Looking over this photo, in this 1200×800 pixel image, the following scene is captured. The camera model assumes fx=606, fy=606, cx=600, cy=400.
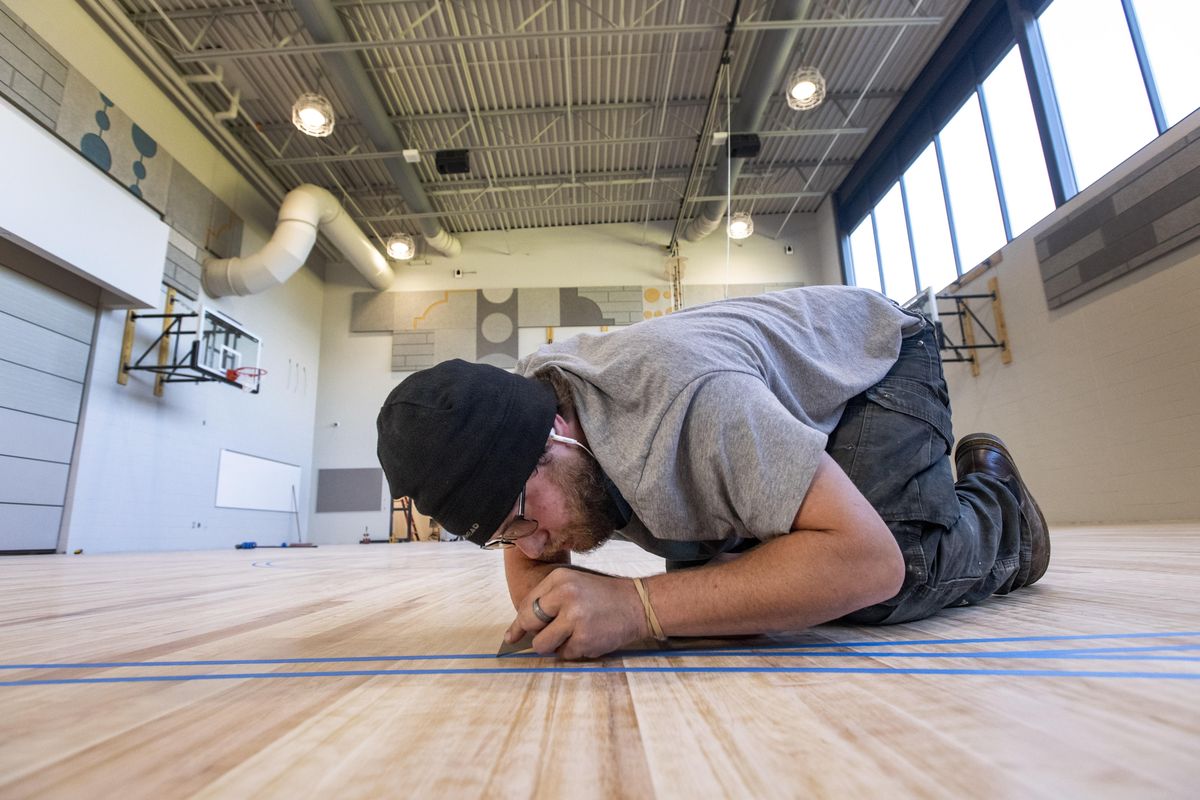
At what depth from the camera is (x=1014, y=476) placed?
1.24 meters

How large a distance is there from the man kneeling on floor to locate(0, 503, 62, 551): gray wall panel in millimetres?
5781

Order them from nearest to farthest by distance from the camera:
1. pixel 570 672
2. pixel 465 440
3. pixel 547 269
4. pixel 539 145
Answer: pixel 570 672, pixel 465 440, pixel 539 145, pixel 547 269

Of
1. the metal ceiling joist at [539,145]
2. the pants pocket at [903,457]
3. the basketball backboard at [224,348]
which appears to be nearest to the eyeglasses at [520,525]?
the pants pocket at [903,457]

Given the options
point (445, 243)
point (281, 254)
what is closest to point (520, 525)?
point (281, 254)

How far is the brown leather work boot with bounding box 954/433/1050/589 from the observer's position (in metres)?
1.17

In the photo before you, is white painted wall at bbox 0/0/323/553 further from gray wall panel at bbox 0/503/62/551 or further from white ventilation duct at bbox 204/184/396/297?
white ventilation duct at bbox 204/184/396/297

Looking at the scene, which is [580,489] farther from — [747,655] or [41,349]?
[41,349]

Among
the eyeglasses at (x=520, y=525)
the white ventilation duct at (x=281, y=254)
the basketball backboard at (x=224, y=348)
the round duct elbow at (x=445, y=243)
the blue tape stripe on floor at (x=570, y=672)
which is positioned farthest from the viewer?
the round duct elbow at (x=445, y=243)

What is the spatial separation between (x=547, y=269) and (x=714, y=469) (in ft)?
30.8

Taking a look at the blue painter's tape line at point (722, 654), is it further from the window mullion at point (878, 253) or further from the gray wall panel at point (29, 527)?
the window mullion at point (878, 253)

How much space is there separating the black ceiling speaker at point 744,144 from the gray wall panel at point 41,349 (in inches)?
266

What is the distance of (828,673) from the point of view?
0.60m

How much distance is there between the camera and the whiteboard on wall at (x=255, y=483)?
7214 millimetres

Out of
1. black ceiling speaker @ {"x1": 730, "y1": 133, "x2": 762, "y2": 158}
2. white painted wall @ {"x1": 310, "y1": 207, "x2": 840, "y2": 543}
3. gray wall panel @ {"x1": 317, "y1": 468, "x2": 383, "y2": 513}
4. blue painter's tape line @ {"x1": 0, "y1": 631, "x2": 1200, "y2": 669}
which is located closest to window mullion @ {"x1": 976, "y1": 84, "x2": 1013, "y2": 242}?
black ceiling speaker @ {"x1": 730, "y1": 133, "x2": 762, "y2": 158}
